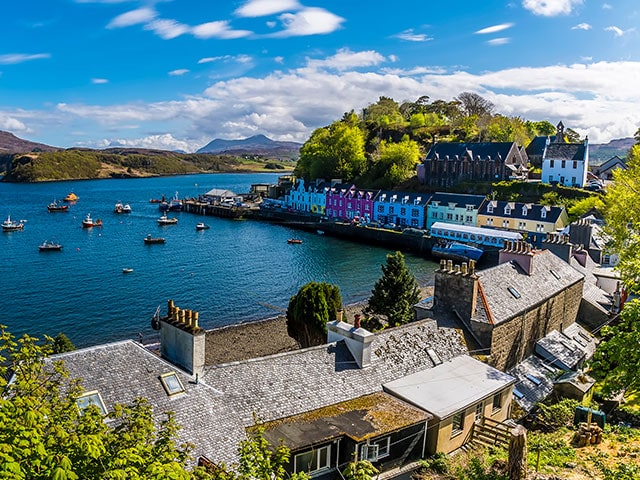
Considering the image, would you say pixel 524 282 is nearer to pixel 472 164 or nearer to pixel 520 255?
pixel 520 255

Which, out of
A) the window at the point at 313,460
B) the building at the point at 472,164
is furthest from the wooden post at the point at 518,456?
the building at the point at 472,164

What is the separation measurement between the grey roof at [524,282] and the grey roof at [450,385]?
327 cm

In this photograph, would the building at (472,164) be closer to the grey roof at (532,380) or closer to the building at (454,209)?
the building at (454,209)

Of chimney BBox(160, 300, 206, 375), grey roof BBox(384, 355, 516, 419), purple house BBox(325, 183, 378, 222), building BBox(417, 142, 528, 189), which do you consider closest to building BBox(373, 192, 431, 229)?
purple house BBox(325, 183, 378, 222)

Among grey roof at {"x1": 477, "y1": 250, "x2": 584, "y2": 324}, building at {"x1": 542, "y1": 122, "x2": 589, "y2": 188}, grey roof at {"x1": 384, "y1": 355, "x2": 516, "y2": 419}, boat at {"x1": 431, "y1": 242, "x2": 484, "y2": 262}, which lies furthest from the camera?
building at {"x1": 542, "y1": 122, "x2": 589, "y2": 188}

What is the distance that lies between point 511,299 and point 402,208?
68.6 metres

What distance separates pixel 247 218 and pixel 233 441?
4209 inches

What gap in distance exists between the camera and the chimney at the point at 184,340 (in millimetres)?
14883

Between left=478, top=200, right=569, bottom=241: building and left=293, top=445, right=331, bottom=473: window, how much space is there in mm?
63964

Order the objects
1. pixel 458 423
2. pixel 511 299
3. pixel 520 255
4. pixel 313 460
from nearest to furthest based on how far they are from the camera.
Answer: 1. pixel 313 460
2. pixel 458 423
3. pixel 511 299
4. pixel 520 255

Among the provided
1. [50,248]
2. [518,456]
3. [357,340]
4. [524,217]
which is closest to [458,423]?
[357,340]

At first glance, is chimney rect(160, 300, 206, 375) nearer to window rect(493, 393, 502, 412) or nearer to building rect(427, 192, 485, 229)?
window rect(493, 393, 502, 412)

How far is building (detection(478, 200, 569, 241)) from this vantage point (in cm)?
7188

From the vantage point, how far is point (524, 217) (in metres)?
75.2
